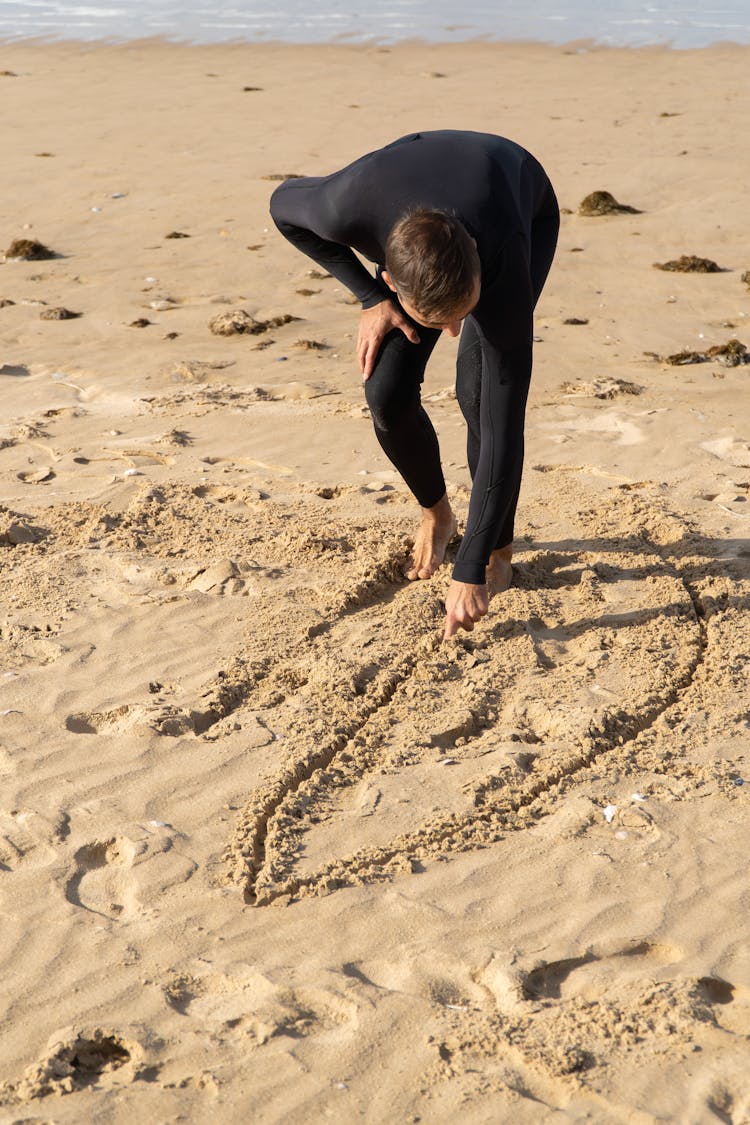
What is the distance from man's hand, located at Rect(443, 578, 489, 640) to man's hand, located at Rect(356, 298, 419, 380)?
31.9 inches

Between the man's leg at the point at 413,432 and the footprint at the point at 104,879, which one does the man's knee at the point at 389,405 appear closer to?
the man's leg at the point at 413,432

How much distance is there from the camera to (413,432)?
397 centimetres

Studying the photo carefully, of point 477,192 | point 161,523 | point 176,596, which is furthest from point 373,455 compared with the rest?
point 477,192

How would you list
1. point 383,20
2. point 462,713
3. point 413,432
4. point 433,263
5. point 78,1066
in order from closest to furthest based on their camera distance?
point 78,1066
point 433,263
point 462,713
point 413,432
point 383,20

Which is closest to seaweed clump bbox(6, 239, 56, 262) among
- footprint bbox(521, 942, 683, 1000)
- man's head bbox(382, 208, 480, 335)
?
man's head bbox(382, 208, 480, 335)

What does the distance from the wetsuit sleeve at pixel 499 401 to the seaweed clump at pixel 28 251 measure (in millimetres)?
5889

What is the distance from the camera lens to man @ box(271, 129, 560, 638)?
110 inches

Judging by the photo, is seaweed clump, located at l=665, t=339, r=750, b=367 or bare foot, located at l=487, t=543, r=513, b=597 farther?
seaweed clump, located at l=665, t=339, r=750, b=367

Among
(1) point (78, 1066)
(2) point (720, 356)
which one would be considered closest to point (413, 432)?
(1) point (78, 1066)

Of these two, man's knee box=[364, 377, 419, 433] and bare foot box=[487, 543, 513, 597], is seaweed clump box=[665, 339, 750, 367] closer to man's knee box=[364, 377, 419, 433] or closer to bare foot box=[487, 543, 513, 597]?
bare foot box=[487, 543, 513, 597]

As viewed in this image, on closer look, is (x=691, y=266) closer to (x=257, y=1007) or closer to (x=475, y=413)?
(x=475, y=413)

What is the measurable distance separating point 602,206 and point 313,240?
6.16m

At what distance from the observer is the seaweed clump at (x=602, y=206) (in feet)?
30.0

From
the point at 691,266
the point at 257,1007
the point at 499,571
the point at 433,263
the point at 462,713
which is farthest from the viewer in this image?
the point at 691,266
